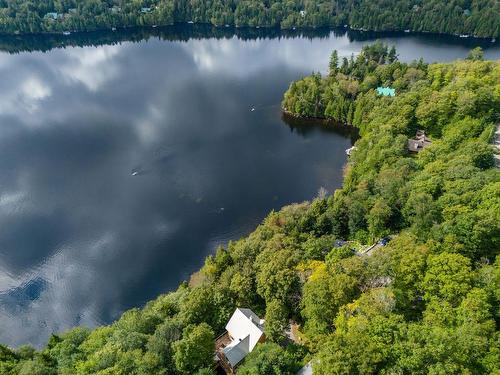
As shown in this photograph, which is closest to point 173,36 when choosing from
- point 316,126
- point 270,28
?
point 270,28

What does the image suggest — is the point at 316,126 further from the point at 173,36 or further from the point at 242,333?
the point at 173,36

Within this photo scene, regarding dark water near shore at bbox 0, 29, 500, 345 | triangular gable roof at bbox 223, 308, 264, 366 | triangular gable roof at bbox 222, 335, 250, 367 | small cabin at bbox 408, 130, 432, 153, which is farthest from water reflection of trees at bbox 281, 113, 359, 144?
triangular gable roof at bbox 222, 335, 250, 367

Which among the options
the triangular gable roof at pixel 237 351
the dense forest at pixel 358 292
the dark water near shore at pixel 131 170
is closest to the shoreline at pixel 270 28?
the dark water near shore at pixel 131 170

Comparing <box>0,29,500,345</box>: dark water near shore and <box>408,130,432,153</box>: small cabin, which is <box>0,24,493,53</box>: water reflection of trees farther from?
<box>408,130,432,153</box>: small cabin

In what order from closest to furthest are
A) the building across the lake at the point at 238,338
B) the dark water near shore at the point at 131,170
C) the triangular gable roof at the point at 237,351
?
the triangular gable roof at the point at 237,351
the building across the lake at the point at 238,338
the dark water near shore at the point at 131,170

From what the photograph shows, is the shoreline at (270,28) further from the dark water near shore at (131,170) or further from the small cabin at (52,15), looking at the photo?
the dark water near shore at (131,170)

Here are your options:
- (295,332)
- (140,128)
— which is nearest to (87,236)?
(140,128)
